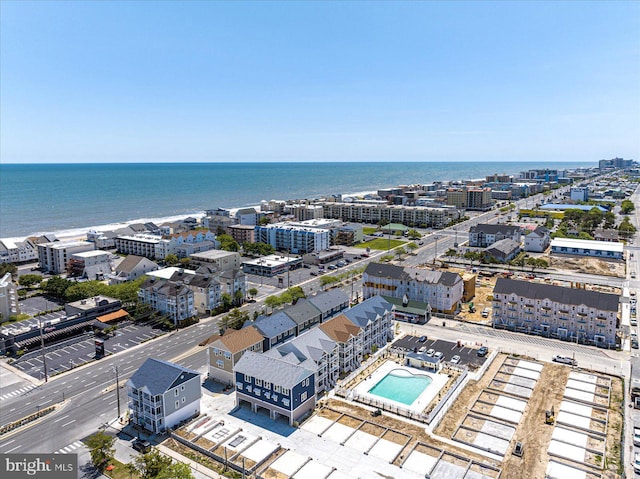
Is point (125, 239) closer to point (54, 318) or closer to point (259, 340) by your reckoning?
point (54, 318)

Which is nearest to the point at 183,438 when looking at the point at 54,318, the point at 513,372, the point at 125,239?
the point at 513,372

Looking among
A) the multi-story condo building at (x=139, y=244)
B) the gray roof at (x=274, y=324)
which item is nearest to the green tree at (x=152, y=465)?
the gray roof at (x=274, y=324)

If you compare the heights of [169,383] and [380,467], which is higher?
[169,383]

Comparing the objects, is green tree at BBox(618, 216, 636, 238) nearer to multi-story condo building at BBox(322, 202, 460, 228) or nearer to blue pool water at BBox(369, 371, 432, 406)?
multi-story condo building at BBox(322, 202, 460, 228)

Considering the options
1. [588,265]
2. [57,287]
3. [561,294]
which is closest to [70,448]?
[57,287]

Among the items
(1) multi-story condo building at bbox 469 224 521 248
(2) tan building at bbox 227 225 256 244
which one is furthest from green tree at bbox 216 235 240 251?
(1) multi-story condo building at bbox 469 224 521 248

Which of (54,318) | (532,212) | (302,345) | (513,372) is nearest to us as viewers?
(302,345)
